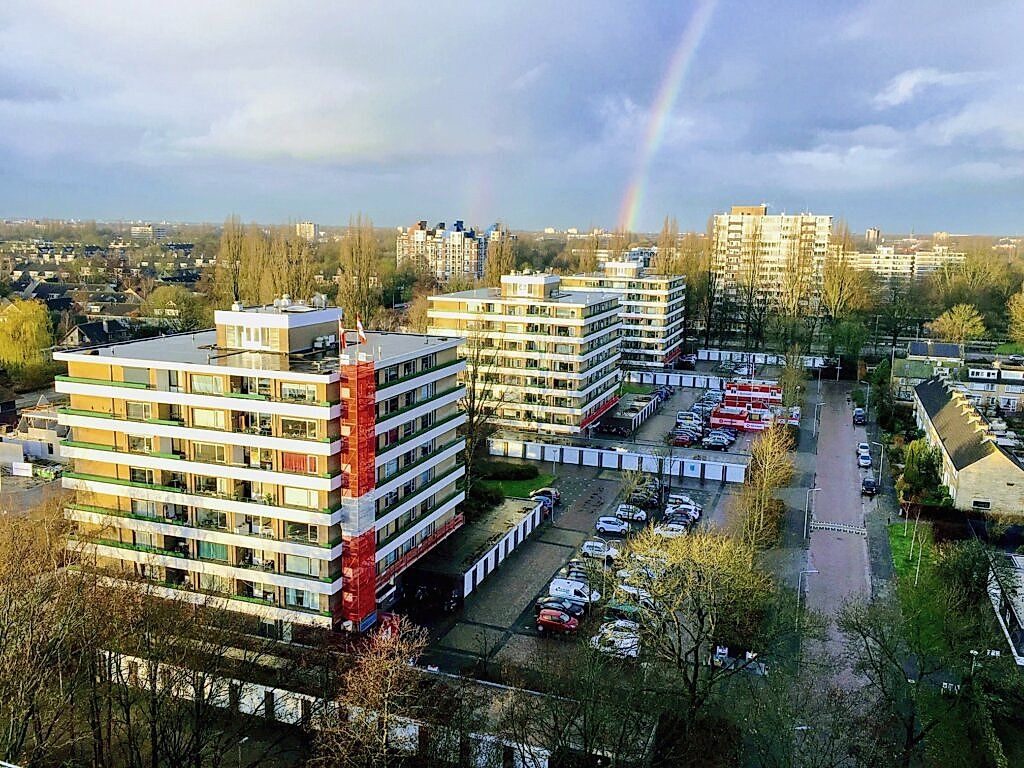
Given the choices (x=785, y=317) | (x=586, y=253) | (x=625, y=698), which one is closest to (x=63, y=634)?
(x=625, y=698)

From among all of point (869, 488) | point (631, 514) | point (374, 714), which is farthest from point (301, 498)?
point (869, 488)

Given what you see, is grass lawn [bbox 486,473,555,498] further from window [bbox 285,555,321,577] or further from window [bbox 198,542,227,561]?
window [bbox 198,542,227,561]

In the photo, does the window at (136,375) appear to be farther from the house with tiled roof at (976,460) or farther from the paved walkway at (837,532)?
the house with tiled roof at (976,460)

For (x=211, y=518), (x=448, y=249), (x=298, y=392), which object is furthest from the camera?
(x=448, y=249)

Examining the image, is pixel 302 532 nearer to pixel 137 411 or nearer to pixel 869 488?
pixel 137 411

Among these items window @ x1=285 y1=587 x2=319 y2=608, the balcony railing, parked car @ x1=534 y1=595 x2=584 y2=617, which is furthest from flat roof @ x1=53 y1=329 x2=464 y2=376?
parked car @ x1=534 y1=595 x2=584 y2=617

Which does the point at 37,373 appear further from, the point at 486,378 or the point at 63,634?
the point at 63,634
